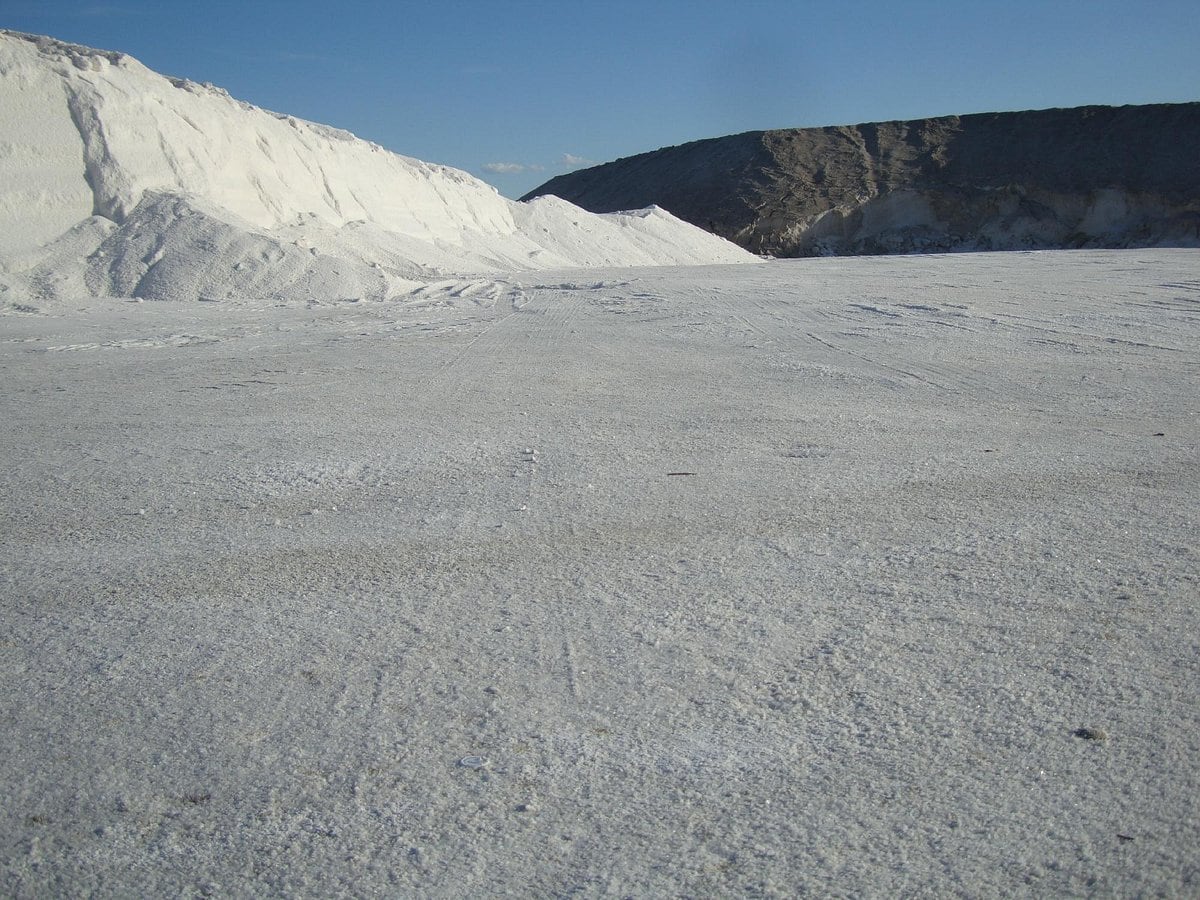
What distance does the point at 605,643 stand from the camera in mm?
3275

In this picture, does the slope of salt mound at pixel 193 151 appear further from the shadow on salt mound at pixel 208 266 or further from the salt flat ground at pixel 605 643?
the salt flat ground at pixel 605 643

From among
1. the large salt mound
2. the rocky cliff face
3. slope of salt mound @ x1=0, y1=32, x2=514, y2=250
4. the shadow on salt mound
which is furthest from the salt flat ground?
the rocky cliff face

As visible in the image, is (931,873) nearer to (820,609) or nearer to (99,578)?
(820,609)

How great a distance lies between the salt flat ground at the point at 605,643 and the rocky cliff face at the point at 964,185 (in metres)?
41.6

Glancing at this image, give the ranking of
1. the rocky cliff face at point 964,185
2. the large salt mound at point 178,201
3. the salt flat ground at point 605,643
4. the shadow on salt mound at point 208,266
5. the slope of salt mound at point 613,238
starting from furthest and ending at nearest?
the rocky cliff face at point 964,185
the slope of salt mound at point 613,238
the large salt mound at point 178,201
the shadow on salt mound at point 208,266
the salt flat ground at point 605,643

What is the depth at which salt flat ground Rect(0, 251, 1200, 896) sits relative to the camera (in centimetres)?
229

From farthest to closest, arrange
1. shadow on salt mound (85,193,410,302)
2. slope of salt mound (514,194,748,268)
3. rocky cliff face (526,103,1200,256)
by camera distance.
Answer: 1. rocky cliff face (526,103,1200,256)
2. slope of salt mound (514,194,748,268)
3. shadow on salt mound (85,193,410,302)

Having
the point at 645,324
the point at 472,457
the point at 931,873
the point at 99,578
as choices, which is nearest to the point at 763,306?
the point at 645,324

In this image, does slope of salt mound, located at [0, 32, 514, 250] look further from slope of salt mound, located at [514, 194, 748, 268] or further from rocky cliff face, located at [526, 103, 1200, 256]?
rocky cliff face, located at [526, 103, 1200, 256]

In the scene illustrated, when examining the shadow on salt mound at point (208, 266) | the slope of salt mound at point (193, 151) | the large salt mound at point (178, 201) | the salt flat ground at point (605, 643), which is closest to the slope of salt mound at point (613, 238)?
the large salt mound at point (178, 201)

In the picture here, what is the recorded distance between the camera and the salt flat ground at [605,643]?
2289mm

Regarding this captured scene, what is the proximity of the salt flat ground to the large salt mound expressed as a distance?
29.1 feet

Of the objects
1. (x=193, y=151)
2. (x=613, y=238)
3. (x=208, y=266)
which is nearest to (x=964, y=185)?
(x=613, y=238)

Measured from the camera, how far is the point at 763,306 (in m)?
13.5
